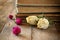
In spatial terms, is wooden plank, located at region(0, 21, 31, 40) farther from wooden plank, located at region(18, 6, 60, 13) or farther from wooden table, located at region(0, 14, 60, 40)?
wooden plank, located at region(18, 6, 60, 13)

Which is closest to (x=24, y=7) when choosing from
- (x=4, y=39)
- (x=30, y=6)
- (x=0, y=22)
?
(x=30, y=6)

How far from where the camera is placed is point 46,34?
2.77ft

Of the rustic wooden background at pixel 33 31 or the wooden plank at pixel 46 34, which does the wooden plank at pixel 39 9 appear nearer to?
the rustic wooden background at pixel 33 31

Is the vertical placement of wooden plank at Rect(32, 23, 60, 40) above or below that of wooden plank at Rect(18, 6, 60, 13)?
below

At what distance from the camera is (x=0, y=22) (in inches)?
38.6

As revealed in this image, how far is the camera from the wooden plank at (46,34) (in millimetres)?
797

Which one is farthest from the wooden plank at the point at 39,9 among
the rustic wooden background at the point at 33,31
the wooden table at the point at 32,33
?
the wooden table at the point at 32,33

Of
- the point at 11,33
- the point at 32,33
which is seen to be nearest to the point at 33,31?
the point at 32,33

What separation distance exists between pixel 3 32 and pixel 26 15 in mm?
234

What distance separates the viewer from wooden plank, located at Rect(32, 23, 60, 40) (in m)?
0.80

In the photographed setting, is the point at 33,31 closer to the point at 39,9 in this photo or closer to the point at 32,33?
the point at 32,33

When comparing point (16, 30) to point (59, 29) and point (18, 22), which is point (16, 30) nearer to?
point (18, 22)

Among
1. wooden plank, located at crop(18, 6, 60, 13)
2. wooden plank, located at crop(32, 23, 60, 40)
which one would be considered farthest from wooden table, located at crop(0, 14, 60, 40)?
wooden plank, located at crop(18, 6, 60, 13)

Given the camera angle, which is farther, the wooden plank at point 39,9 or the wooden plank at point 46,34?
the wooden plank at point 39,9
